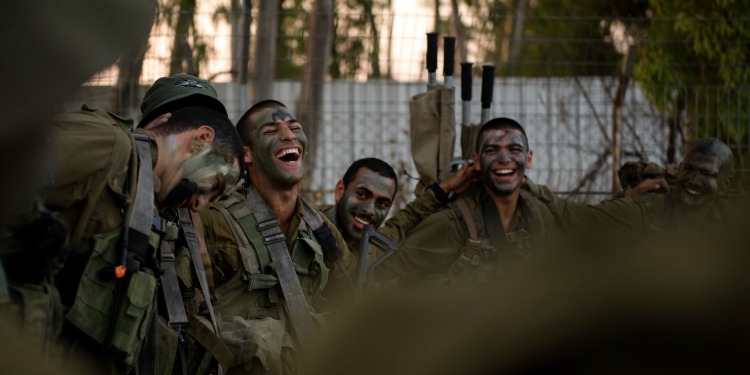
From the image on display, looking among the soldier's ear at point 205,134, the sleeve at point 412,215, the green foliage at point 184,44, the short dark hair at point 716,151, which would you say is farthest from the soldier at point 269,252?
the short dark hair at point 716,151

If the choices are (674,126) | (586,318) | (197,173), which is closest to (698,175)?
(674,126)

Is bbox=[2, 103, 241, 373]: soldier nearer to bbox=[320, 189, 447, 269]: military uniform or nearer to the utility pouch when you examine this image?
the utility pouch

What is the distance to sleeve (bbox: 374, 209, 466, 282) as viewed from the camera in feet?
19.7

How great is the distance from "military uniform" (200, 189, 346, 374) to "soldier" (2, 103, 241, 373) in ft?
2.12

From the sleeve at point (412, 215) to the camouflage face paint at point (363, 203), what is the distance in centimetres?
35

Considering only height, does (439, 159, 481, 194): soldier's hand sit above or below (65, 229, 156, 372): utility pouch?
above

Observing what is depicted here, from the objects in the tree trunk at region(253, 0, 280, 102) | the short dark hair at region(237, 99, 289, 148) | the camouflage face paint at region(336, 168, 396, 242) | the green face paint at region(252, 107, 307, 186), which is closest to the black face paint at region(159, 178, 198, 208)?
the green face paint at region(252, 107, 307, 186)

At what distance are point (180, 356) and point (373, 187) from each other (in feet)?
7.86

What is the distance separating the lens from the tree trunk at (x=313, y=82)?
7.75m

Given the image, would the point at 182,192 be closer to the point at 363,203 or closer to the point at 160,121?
the point at 160,121

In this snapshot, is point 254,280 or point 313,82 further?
point 313,82

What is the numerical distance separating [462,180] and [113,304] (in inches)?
142

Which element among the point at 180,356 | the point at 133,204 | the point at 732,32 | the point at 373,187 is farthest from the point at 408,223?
the point at 732,32

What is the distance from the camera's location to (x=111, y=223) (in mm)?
2973
